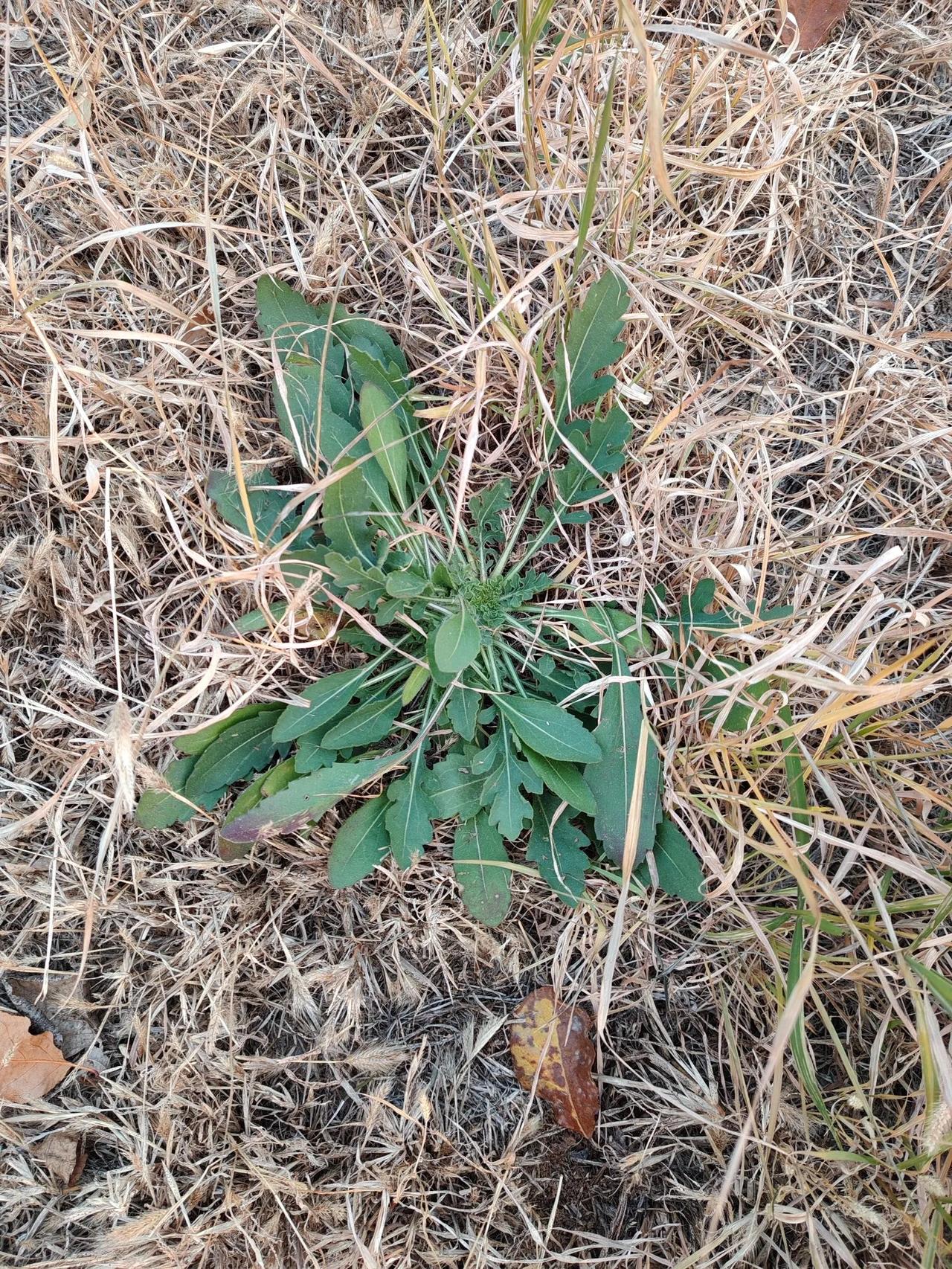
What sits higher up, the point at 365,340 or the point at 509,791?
the point at 365,340

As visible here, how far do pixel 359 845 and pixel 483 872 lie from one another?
0.26m

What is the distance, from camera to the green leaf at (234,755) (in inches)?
69.4

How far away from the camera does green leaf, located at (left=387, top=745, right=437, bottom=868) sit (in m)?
1.69

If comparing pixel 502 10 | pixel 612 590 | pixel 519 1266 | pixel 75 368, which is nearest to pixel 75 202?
pixel 75 368

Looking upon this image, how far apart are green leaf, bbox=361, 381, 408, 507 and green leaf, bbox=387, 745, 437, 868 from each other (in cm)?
55

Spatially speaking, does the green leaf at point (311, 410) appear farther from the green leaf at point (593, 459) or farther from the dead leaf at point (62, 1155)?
the dead leaf at point (62, 1155)

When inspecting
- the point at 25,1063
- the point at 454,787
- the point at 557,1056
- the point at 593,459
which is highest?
the point at 593,459

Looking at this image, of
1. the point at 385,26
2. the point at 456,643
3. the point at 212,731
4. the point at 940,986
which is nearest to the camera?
the point at 940,986

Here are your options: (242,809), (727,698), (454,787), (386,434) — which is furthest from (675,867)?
(386,434)

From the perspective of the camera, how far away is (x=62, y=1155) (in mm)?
1812

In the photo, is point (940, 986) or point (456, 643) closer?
point (940, 986)

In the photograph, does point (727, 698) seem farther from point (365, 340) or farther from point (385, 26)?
point (385, 26)

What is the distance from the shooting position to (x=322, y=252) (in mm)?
1833

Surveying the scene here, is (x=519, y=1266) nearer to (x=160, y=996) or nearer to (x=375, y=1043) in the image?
(x=375, y=1043)
